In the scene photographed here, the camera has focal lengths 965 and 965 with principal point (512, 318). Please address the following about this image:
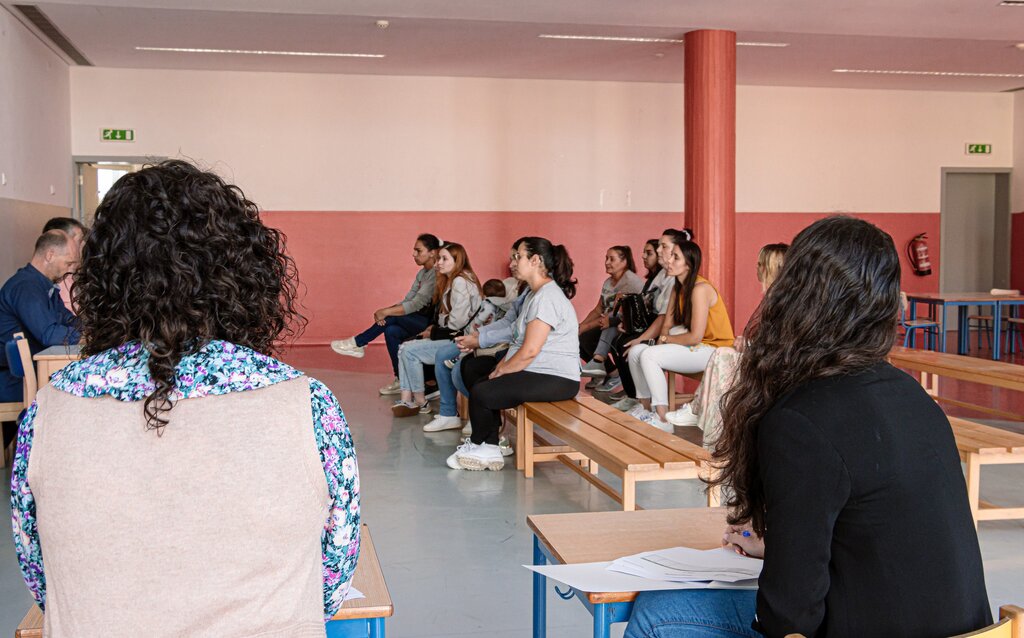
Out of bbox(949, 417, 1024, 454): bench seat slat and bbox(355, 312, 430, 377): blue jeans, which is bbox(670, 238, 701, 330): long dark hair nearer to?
bbox(949, 417, 1024, 454): bench seat slat

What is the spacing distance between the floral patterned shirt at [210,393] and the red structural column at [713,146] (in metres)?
7.90

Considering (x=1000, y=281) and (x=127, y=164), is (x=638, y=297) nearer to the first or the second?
(x=127, y=164)

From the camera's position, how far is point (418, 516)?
4.47m

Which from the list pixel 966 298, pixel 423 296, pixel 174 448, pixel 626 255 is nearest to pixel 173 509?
pixel 174 448

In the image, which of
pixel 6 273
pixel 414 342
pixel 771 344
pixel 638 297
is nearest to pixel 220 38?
pixel 6 273

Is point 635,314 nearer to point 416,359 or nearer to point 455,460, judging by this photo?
point 416,359

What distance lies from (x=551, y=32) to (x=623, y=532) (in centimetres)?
801

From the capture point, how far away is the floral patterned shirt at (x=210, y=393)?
129 cm

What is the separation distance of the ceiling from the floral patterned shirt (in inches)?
285

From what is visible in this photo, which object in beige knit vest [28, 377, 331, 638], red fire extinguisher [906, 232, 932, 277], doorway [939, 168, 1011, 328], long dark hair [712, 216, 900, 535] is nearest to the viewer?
beige knit vest [28, 377, 331, 638]

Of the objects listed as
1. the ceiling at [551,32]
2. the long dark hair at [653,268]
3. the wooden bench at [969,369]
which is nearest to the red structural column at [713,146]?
the ceiling at [551,32]

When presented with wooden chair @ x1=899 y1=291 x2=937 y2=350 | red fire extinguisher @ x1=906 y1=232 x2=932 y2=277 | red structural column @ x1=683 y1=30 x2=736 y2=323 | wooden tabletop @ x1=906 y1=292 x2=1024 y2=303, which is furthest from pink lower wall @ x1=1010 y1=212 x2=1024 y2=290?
red structural column @ x1=683 y1=30 x2=736 y2=323

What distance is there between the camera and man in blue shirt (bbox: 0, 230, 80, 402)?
5.29 m

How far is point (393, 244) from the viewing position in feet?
38.7
